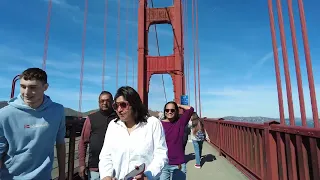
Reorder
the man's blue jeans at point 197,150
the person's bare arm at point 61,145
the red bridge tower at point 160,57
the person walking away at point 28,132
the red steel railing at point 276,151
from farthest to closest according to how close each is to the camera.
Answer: the red bridge tower at point 160,57 → the man's blue jeans at point 197,150 → the red steel railing at point 276,151 → the person's bare arm at point 61,145 → the person walking away at point 28,132

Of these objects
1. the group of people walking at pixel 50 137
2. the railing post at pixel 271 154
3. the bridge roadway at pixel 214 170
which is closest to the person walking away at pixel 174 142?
the railing post at pixel 271 154

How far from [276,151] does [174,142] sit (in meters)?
1.11

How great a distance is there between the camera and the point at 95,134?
7.05 feet

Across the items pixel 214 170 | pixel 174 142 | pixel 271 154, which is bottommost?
pixel 214 170

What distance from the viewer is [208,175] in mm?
4004

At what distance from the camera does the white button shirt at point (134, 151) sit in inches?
49.4

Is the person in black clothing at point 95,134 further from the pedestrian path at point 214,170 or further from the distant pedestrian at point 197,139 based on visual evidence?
the distant pedestrian at point 197,139

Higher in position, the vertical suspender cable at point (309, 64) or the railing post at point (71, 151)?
the vertical suspender cable at point (309, 64)

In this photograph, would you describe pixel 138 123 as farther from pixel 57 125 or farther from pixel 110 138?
pixel 57 125

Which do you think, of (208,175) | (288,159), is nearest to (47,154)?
(288,159)

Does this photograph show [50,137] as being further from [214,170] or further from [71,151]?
[214,170]

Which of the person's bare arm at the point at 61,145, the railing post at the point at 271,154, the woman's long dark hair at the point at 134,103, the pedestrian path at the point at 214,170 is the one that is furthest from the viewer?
the pedestrian path at the point at 214,170

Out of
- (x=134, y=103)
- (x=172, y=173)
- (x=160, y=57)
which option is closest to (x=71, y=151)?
(x=172, y=173)

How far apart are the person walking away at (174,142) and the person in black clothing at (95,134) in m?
0.63
